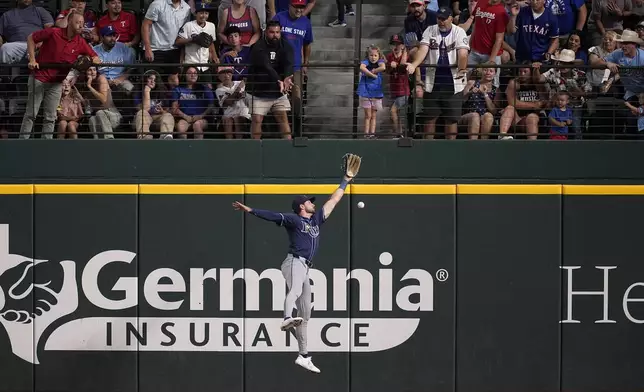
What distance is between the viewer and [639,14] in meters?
17.6

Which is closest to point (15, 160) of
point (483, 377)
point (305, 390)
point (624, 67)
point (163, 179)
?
point (163, 179)

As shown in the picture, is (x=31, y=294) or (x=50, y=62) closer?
(x=31, y=294)

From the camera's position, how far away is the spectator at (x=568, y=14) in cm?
1709

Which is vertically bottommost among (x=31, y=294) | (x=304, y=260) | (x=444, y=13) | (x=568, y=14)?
(x=31, y=294)

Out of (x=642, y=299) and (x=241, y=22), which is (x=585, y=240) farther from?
(x=241, y=22)

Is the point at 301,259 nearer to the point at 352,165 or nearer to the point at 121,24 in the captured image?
the point at 352,165

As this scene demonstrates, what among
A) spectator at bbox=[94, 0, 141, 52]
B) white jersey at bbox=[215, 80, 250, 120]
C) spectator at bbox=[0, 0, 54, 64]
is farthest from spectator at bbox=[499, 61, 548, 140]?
spectator at bbox=[0, 0, 54, 64]

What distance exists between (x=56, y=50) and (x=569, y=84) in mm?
6484

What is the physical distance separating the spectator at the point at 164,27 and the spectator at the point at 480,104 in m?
4.09

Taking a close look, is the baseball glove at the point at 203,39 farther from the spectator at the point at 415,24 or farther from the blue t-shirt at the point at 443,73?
the blue t-shirt at the point at 443,73

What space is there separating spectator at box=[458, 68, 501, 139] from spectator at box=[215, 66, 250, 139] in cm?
278

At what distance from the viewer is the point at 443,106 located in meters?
15.4

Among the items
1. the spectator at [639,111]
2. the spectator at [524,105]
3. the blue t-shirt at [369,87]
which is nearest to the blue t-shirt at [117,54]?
the blue t-shirt at [369,87]

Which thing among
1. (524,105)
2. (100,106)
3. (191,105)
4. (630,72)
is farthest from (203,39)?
(630,72)
